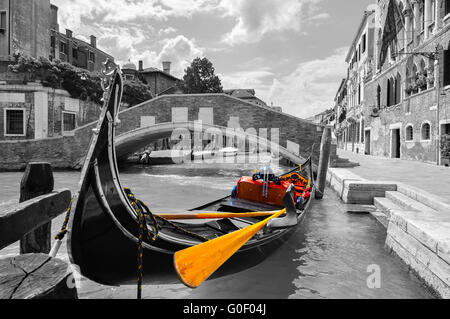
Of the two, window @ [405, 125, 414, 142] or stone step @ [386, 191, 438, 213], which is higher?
window @ [405, 125, 414, 142]

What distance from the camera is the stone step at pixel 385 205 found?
12.6 feet

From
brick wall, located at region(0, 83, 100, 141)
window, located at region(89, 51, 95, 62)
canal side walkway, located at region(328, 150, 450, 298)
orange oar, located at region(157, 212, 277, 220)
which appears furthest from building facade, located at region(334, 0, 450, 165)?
window, located at region(89, 51, 95, 62)

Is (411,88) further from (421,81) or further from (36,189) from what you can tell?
(36,189)

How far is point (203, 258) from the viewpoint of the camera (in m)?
1.77

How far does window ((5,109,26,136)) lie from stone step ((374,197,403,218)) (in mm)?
11443

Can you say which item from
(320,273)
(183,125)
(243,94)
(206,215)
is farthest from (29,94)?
(243,94)

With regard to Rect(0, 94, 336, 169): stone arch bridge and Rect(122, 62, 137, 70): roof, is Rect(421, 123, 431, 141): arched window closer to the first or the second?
Rect(0, 94, 336, 169): stone arch bridge

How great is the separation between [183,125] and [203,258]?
8.07 m

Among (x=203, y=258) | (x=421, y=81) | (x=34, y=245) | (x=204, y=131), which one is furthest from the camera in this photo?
(x=204, y=131)

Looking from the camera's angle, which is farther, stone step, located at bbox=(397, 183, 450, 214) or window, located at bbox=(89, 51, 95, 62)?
window, located at bbox=(89, 51, 95, 62)

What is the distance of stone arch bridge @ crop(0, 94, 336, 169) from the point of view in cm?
899

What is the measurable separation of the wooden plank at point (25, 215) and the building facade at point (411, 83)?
25.3 feet

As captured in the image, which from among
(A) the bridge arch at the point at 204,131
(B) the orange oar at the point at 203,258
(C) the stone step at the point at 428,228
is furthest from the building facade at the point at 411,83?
(B) the orange oar at the point at 203,258
